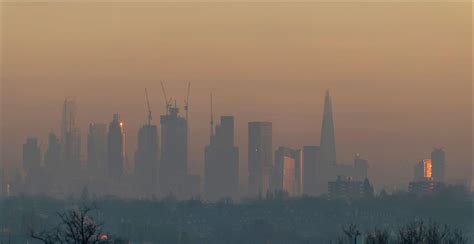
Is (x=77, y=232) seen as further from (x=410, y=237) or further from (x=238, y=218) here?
(x=238, y=218)

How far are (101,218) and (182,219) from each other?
1474 cm

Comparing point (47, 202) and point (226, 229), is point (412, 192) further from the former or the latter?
point (47, 202)

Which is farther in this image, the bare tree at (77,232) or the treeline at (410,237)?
the treeline at (410,237)

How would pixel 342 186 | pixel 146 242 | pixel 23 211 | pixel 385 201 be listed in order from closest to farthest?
pixel 146 242
pixel 23 211
pixel 385 201
pixel 342 186

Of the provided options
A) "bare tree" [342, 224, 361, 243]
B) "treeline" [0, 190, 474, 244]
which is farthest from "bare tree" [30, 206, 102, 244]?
"treeline" [0, 190, 474, 244]

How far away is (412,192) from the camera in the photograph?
143 meters

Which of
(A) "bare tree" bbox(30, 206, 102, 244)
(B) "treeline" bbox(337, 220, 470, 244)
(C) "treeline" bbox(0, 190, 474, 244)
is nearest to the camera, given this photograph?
(A) "bare tree" bbox(30, 206, 102, 244)

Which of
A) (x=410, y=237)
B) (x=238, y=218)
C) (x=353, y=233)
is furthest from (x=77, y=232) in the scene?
(x=238, y=218)

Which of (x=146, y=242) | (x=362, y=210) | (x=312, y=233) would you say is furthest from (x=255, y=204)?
(x=146, y=242)

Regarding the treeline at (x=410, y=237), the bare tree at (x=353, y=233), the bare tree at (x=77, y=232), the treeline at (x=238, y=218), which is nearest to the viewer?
the bare tree at (x=353, y=233)

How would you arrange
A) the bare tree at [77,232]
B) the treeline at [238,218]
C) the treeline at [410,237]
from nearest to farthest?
1. the bare tree at [77,232]
2. the treeline at [410,237]
3. the treeline at [238,218]

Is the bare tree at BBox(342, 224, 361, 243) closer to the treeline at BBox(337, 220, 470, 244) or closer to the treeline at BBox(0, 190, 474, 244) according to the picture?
the treeline at BBox(337, 220, 470, 244)

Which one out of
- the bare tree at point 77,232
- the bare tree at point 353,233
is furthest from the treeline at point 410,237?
the bare tree at point 77,232

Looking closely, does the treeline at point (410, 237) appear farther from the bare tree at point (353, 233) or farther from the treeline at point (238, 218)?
the treeline at point (238, 218)
